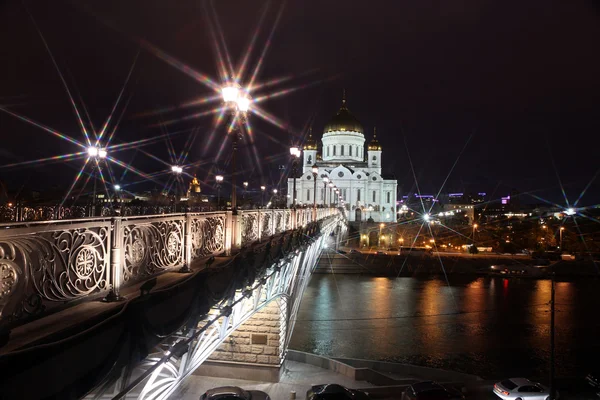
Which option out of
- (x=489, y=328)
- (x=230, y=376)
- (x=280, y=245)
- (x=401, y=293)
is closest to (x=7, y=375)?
(x=280, y=245)

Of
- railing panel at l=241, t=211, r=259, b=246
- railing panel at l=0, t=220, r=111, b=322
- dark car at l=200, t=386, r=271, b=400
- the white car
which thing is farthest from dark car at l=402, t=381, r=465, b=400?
railing panel at l=0, t=220, r=111, b=322

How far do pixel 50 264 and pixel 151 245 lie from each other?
166 cm

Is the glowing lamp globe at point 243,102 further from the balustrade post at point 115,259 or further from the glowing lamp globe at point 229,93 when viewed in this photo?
the balustrade post at point 115,259

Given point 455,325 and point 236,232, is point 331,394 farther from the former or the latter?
point 455,325

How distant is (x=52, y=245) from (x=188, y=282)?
132 centimetres

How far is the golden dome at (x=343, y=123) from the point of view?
8400 cm

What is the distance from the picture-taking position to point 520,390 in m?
14.6

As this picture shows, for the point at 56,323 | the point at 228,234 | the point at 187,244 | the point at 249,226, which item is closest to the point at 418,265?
the point at 249,226

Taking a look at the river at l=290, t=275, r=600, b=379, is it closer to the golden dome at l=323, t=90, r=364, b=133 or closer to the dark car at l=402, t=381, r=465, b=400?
the dark car at l=402, t=381, r=465, b=400

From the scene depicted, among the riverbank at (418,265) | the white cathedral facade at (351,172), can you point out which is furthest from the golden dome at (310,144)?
the riverbank at (418,265)

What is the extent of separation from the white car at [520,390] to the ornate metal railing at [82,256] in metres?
13.1

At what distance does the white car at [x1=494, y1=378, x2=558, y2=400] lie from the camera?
47.6ft

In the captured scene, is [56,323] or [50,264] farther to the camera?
[50,264]

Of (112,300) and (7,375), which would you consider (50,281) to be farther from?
(7,375)
